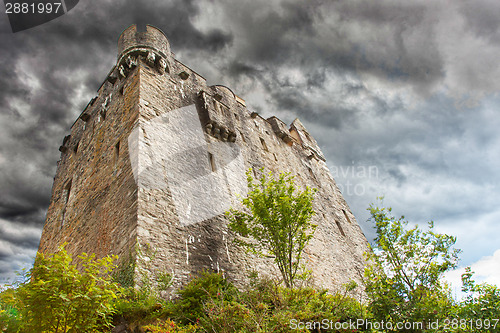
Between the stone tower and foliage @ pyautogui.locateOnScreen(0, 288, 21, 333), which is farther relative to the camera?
the stone tower

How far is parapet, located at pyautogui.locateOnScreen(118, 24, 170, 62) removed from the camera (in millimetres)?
12484

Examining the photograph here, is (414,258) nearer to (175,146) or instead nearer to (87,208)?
(175,146)

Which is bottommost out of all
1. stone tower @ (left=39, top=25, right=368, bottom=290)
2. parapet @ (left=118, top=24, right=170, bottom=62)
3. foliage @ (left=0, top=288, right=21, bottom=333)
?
foliage @ (left=0, top=288, right=21, bottom=333)

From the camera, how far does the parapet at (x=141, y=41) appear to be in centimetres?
1248

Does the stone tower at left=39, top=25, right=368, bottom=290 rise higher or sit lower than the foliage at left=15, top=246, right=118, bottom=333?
higher

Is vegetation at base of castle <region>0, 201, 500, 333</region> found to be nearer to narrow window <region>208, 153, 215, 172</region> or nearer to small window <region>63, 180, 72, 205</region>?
narrow window <region>208, 153, 215, 172</region>

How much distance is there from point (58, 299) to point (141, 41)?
436 inches

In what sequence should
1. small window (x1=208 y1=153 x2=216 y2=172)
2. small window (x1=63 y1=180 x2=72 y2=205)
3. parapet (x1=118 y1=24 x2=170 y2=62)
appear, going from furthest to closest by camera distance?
small window (x1=63 y1=180 x2=72 y2=205)
parapet (x1=118 y1=24 x2=170 y2=62)
small window (x1=208 y1=153 x2=216 y2=172)

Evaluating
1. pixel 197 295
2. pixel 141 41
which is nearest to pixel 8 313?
pixel 197 295

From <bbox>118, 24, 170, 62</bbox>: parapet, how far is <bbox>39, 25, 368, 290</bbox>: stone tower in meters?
0.06

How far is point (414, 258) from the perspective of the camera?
20.7ft

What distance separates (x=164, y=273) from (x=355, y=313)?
4.29 m

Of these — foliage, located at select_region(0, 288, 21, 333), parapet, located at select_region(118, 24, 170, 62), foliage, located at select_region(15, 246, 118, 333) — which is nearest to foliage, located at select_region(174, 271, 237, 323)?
foliage, located at select_region(15, 246, 118, 333)

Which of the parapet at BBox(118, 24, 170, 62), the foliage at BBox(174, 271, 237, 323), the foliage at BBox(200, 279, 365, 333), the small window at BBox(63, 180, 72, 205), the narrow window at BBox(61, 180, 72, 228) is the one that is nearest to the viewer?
the foliage at BBox(200, 279, 365, 333)
